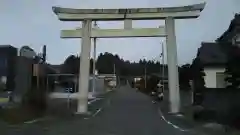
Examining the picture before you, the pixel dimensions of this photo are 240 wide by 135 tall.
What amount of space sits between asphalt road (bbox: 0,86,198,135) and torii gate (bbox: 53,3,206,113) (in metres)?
1.98

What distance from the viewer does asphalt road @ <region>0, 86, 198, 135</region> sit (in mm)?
12000

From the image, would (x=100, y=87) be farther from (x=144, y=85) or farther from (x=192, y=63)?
(x=192, y=63)

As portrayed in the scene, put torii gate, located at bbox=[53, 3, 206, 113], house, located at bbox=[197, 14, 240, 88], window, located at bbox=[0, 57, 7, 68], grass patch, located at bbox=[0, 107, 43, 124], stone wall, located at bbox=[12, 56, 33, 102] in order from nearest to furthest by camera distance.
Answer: grass patch, located at bbox=[0, 107, 43, 124], stone wall, located at bbox=[12, 56, 33, 102], window, located at bbox=[0, 57, 7, 68], torii gate, located at bbox=[53, 3, 206, 113], house, located at bbox=[197, 14, 240, 88]

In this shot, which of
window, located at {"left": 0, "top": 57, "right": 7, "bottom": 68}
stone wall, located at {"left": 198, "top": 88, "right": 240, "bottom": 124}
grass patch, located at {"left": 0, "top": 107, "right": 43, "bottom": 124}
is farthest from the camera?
window, located at {"left": 0, "top": 57, "right": 7, "bottom": 68}

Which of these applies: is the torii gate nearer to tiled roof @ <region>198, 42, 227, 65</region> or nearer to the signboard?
tiled roof @ <region>198, 42, 227, 65</region>

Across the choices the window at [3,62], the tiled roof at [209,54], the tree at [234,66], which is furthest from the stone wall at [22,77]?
the tiled roof at [209,54]

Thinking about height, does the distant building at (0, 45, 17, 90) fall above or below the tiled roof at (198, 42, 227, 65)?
below

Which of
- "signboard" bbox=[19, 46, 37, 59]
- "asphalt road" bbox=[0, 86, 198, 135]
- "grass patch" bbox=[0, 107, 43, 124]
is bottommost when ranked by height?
"asphalt road" bbox=[0, 86, 198, 135]

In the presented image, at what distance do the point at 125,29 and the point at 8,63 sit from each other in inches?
292

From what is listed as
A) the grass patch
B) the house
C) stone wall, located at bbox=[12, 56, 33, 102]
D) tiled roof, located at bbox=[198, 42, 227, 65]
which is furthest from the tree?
stone wall, located at bbox=[12, 56, 33, 102]

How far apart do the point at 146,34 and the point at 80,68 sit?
4.47 meters


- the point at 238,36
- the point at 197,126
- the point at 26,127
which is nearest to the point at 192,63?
the point at 238,36

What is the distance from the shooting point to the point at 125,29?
2119 centimetres

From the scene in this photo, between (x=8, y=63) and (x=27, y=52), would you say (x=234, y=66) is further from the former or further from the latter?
(x=8, y=63)
